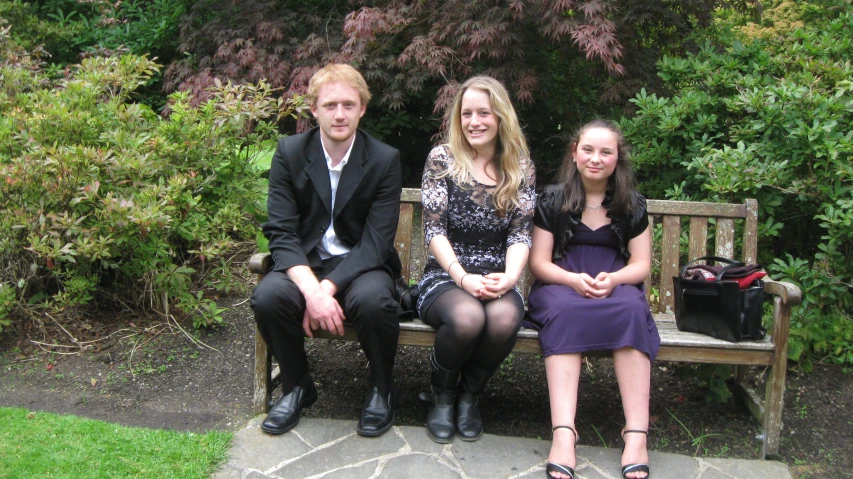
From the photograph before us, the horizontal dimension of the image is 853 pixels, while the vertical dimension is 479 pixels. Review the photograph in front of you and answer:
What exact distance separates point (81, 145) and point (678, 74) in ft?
12.0

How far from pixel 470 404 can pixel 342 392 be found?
2.78 feet

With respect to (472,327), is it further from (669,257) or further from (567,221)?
(669,257)

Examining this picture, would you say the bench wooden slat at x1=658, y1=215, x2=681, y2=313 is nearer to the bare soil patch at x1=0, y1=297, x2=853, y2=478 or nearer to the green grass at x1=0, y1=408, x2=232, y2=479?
the bare soil patch at x1=0, y1=297, x2=853, y2=478

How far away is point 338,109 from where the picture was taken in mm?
3455

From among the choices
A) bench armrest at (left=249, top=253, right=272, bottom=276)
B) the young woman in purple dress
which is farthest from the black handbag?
bench armrest at (left=249, top=253, right=272, bottom=276)

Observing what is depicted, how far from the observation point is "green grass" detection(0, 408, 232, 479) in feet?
10.0

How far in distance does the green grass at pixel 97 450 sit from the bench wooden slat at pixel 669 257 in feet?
7.53

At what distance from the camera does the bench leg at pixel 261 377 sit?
3553 millimetres

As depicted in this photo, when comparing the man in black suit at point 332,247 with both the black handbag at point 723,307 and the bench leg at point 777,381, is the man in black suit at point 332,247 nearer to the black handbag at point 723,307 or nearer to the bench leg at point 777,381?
the black handbag at point 723,307

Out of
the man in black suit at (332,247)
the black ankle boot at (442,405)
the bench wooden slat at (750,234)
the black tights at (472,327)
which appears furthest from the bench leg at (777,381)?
the man in black suit at (332,247)

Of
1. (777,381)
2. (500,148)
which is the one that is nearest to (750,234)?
(777,381)

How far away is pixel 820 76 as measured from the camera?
452 centimetres

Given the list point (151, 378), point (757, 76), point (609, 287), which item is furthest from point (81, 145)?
point (757, 76)

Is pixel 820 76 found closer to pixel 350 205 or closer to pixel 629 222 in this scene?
pixel 629 222
